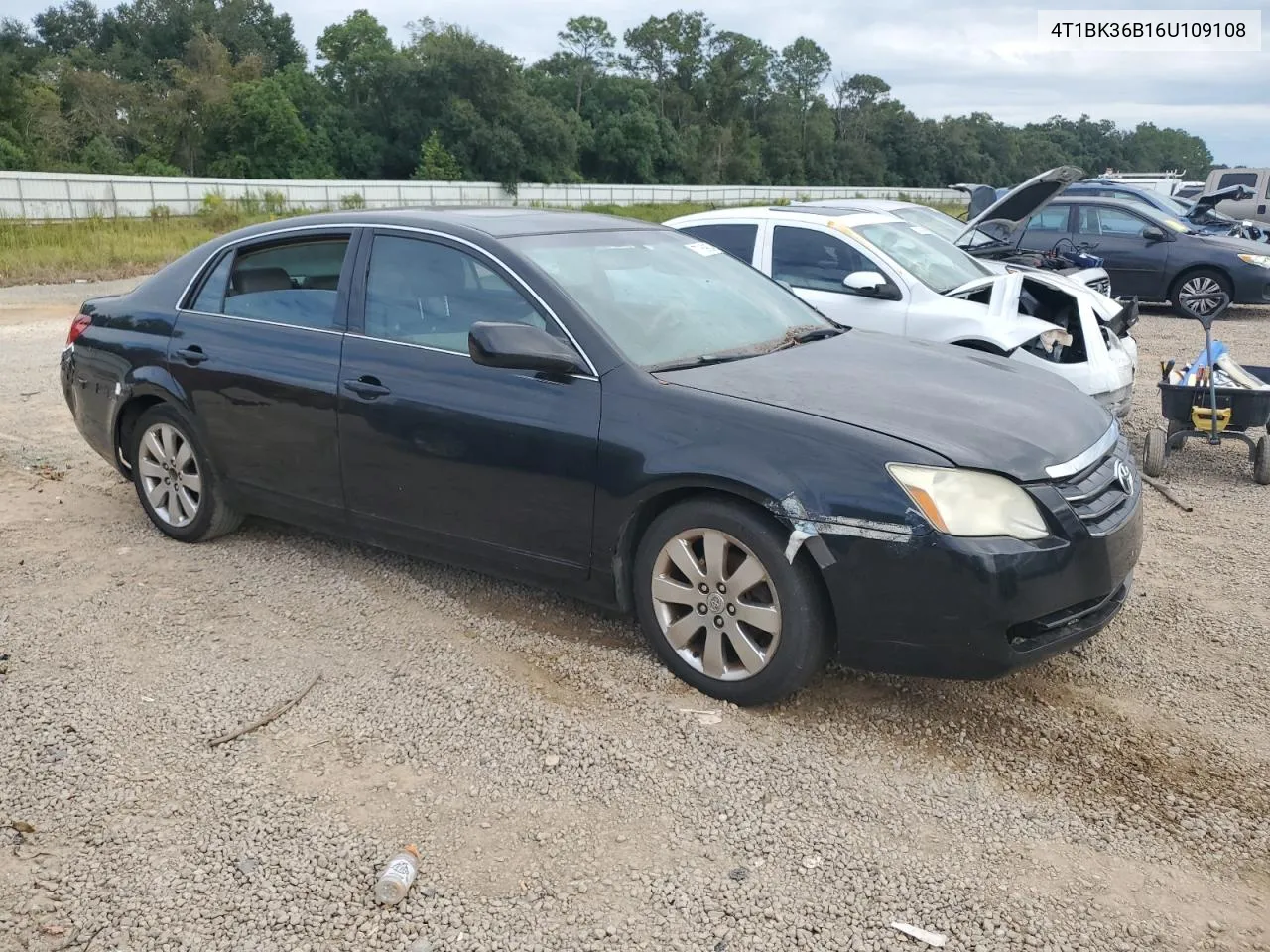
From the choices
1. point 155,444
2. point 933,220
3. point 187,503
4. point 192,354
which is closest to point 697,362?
point 192,354

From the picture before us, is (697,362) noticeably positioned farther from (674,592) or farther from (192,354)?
(192,354)

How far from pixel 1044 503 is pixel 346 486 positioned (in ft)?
9.14

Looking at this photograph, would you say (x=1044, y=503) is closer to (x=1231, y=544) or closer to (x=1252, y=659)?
(x=1252, y=659)

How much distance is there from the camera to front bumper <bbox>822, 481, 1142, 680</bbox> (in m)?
3.34

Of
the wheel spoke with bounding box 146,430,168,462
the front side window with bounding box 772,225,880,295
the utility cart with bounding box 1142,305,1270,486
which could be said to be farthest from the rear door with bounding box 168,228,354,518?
the utility cart with bounding box 1142,305,1270,486

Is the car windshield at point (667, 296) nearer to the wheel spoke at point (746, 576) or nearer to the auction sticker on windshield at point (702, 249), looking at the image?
the auction sticker on windshield at point (702, 249)

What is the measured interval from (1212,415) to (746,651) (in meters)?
4.39

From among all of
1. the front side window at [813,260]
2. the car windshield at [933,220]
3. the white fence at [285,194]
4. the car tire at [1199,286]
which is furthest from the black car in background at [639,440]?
the car tire at [1199,286]

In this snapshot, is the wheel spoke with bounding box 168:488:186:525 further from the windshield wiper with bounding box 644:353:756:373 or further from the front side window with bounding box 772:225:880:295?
the front side window with bounding box 772:225:880:295

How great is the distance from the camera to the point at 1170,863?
2963mm

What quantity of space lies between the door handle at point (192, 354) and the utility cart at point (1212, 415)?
557 cm

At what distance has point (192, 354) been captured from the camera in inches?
204

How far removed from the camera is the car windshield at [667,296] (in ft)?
13.8

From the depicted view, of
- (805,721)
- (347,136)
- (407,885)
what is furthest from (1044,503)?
(347,136)
